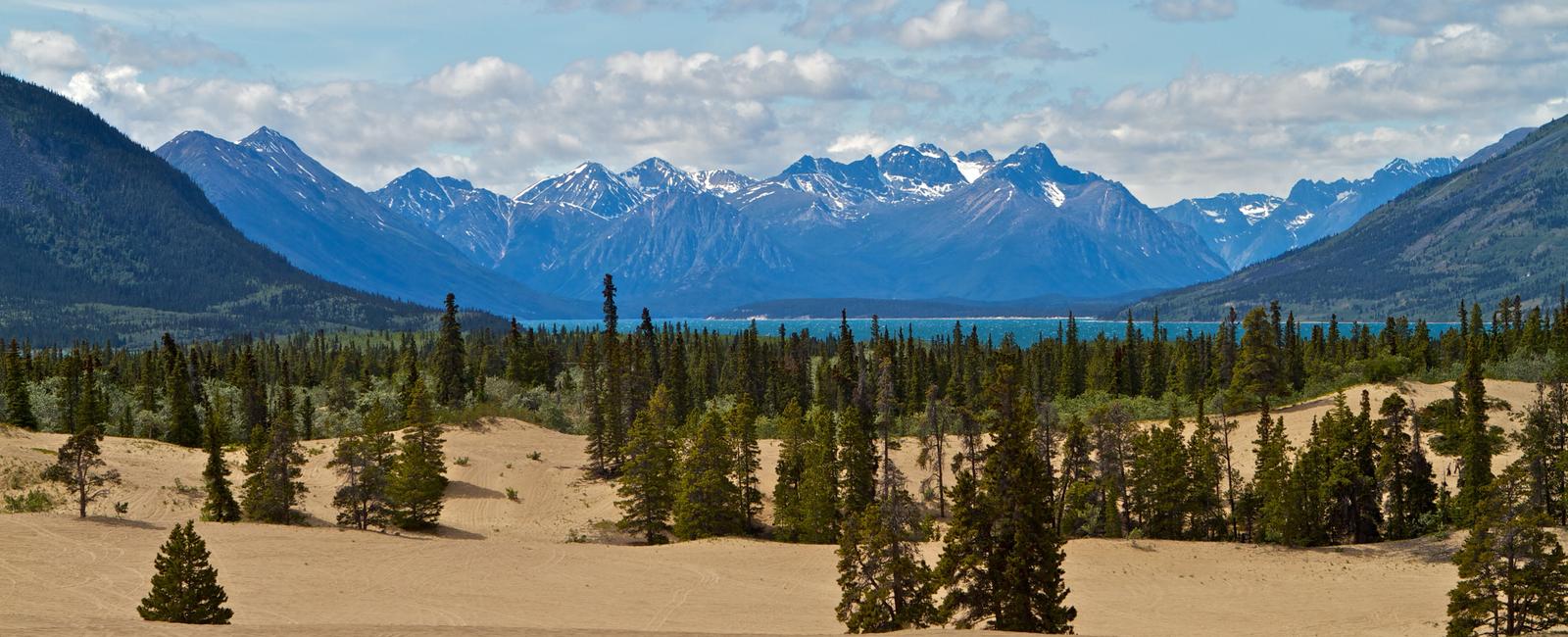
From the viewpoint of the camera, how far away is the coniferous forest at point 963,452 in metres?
42.0

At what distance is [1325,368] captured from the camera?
131000mm

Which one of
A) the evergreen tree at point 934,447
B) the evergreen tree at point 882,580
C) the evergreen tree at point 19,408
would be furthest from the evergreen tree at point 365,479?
the evergreen tree at point 882,580

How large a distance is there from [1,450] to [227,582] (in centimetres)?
3519

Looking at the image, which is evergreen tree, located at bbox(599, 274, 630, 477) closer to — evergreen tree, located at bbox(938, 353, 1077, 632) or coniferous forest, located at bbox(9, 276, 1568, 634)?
coniferous forest, located at bbox(9, 276, 1568, 634)

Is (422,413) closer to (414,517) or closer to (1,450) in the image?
(414,517)

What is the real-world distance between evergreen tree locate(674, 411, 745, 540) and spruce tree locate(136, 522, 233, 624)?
1614 inches

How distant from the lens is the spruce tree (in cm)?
3825

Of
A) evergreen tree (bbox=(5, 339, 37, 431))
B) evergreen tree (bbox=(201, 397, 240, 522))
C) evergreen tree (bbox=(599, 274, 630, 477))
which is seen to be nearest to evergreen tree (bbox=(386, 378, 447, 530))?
Answer: evergreen tree (bbox=(201, 397, 240, 522))

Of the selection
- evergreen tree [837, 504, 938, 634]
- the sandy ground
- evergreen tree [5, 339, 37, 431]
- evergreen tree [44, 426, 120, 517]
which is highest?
evergreen tree [5, 339, 37, 431]

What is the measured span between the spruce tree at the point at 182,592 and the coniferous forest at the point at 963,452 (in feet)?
71.1

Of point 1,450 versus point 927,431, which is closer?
point 1,450

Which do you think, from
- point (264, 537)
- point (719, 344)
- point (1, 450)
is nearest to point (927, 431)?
point (264, 537)

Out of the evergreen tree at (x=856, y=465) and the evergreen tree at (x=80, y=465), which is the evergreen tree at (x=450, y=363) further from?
the evergreen tree at (x=856, y=465)

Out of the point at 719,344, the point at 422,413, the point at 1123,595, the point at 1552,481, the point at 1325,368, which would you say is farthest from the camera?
the point at 719,344
